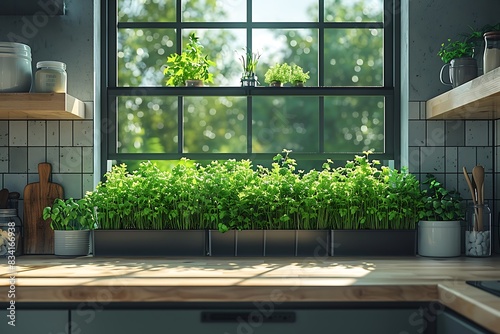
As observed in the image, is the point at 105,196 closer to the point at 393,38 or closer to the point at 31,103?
the point at 31,103

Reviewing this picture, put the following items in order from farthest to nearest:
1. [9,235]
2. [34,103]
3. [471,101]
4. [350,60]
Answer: [350,60] → [9,235] → [34,103] → [471,101]

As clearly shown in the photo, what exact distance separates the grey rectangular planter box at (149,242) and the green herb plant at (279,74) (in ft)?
2.65

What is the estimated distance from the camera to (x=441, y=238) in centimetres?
277

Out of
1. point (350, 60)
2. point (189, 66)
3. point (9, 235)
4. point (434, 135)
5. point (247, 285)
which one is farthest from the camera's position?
point (350, 60)

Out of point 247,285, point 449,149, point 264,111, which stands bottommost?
point 247,285

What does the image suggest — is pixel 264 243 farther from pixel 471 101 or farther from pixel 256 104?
pixel 256 104

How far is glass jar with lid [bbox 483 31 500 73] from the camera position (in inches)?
98.3

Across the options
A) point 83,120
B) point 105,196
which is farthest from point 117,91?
point 105,196

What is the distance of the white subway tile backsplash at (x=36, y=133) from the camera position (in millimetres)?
2984

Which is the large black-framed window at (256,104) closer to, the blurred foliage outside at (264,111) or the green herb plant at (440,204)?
the blurred foliage outside at (264,111)

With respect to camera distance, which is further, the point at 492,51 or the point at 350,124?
the point at 350,124

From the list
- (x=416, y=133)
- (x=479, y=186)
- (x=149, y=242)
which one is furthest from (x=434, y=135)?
(x=149, y=242)

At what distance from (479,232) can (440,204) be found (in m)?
0.21

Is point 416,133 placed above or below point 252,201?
above
